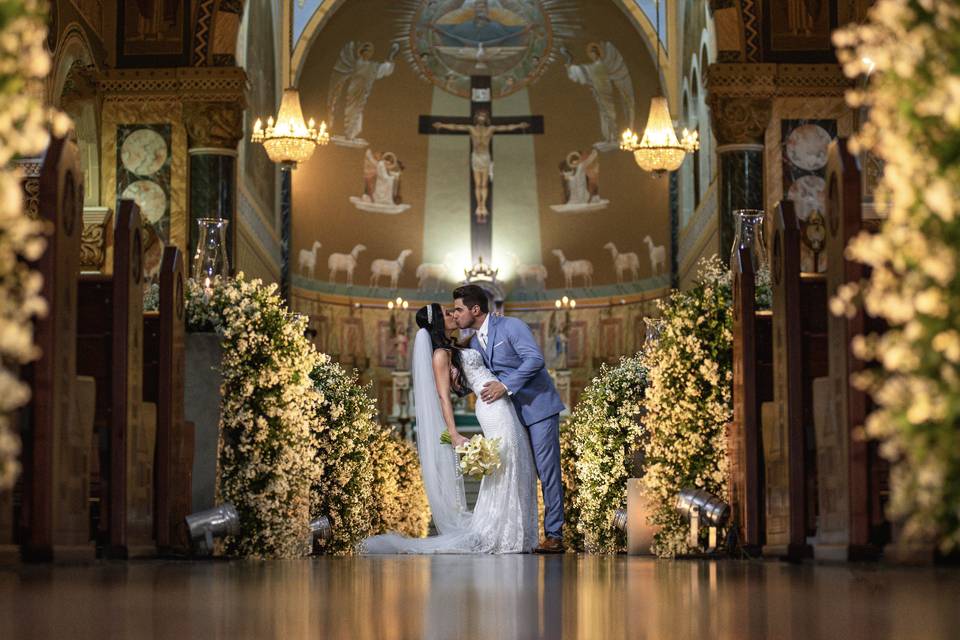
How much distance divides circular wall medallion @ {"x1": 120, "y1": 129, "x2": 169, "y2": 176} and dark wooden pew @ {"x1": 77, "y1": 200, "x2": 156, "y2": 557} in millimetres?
10057

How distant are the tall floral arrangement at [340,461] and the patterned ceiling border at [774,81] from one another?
6650 millimetres

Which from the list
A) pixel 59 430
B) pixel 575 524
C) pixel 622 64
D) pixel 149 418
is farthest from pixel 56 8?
pixel 622 64

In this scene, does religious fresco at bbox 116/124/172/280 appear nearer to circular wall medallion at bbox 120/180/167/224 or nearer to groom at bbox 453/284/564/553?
circular wall medallion at bbox 120/180/167/224

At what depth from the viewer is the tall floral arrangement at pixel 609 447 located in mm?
9867

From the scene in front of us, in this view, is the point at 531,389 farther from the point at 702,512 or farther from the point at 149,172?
the point at 149,172

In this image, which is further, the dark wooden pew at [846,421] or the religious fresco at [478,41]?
the religious fresco at [478,41]

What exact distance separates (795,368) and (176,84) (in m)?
11.6

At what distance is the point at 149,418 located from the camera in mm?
6820

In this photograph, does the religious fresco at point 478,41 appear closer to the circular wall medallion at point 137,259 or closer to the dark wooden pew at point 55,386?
the circular wall medallion at point 137,259

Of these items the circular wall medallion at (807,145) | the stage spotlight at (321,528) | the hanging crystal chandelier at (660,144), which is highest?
the hanging crystal chandelier at (660,144)

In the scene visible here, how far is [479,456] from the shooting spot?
Result: 9164mm

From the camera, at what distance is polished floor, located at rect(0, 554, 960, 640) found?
2.58 m

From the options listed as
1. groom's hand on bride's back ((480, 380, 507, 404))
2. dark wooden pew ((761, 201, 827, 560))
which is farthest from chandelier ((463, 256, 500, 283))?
dark wooden pew ((761, 201, 827, 560))

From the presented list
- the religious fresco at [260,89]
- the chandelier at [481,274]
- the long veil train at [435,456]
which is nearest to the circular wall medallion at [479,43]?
the chandelier at [481,274]
